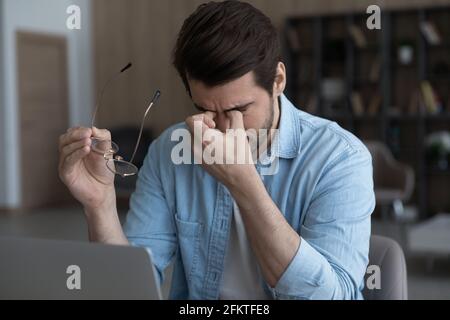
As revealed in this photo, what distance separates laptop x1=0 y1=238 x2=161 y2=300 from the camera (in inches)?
36.4

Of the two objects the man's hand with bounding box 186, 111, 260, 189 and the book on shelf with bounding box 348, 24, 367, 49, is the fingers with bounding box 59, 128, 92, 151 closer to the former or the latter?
the man's hand with bounding box 186, 111, 260, 189

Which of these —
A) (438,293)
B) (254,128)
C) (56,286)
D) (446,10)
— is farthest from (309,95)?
(56,286)

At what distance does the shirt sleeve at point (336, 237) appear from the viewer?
49.1 inches

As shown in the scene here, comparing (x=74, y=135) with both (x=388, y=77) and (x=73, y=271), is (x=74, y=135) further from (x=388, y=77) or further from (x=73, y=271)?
(x=388, y=77)

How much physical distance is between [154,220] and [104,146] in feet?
0.89

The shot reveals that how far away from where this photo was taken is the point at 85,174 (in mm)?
1434

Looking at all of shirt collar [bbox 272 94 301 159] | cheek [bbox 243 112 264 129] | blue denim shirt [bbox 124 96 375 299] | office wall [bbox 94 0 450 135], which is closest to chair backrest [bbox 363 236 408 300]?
blue denim shirt [bbox 124 96 375 299]

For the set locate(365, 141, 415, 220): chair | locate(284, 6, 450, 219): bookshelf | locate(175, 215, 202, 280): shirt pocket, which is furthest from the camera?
locate(284, 6, 450, 219): bookshelf

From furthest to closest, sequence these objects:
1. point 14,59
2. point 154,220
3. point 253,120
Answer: point 14,59 < point 154,220 < point 253,120

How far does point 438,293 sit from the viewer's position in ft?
13.8

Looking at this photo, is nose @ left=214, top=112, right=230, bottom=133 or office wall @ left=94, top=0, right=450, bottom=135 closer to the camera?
nose @ left=214, top=112, right=230, bottom=133

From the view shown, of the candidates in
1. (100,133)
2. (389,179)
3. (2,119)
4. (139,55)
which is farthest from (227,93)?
(139,55)

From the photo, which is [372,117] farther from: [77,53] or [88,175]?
[88,175]

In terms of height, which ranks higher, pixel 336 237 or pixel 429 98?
pixel 429 98
